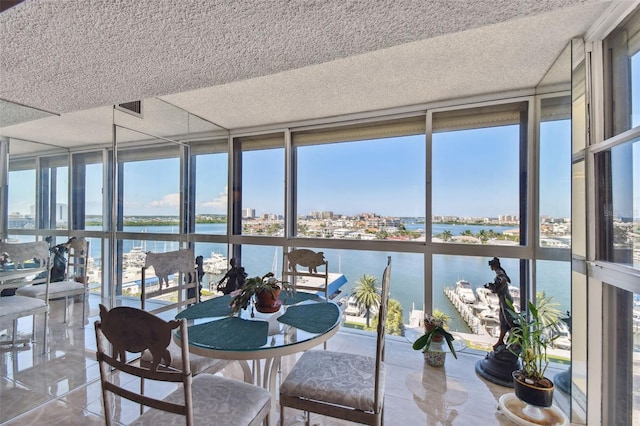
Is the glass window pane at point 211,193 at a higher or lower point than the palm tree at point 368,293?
higher

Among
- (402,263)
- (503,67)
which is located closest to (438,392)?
(402,263)

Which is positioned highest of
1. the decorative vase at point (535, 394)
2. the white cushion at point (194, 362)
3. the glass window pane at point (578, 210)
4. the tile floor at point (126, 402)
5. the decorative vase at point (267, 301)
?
the glass window pane at point (578, 210)

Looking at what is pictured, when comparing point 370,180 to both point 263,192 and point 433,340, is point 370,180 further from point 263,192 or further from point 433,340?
point 433,340

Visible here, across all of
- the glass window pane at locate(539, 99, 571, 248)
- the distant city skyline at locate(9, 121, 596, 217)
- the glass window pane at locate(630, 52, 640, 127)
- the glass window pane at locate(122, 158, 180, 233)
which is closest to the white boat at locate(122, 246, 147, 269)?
the glass window pane at locate(122, 158, 180, 233)

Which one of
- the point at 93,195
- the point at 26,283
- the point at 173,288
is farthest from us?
the point at 93,195

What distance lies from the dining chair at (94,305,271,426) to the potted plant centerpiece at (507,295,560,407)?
5.45 feet

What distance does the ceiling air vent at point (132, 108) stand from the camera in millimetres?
2578

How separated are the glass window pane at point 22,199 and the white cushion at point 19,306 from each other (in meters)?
0.59

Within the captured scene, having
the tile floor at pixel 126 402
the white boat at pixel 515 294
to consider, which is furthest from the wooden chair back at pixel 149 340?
the white boat at pixel 515 294

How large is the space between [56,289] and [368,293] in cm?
331

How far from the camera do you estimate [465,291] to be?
9.27 ft

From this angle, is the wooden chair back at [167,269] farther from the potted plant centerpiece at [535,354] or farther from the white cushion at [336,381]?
the potted plant centerpiece at [535,354]

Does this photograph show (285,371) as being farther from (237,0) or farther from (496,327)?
(237,0)

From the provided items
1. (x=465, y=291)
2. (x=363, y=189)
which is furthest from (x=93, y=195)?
(x=465, y=291)
